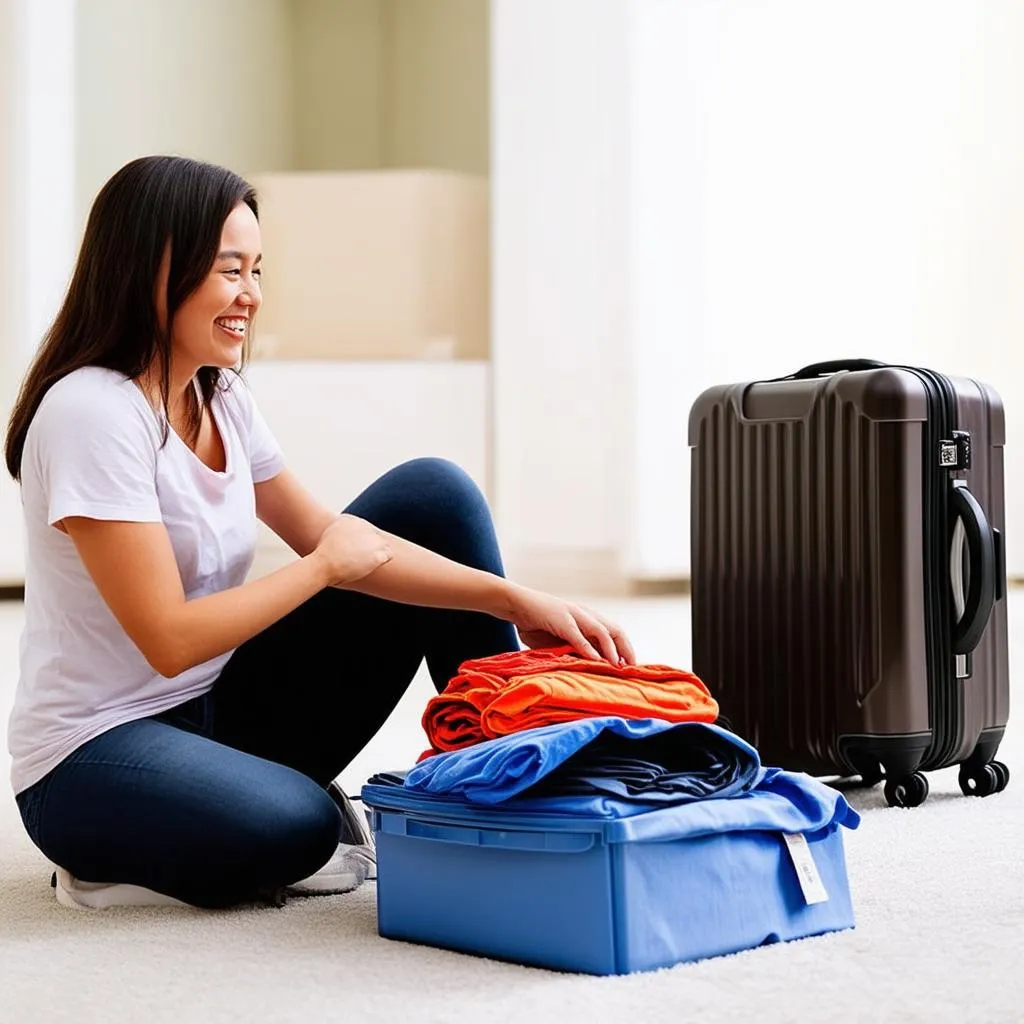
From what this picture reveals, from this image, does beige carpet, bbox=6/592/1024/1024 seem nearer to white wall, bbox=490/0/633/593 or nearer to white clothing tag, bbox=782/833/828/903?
white clothing tag, bbox=782/833/828/903

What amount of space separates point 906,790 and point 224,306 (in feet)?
3.27

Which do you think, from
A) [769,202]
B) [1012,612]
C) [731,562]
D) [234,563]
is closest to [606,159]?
[769,202]

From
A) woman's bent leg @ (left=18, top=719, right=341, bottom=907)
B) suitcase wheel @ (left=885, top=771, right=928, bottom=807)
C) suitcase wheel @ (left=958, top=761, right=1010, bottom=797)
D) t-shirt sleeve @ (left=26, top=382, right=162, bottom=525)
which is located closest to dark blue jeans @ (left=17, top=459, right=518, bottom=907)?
woman's bent leg @ (left=18, top=719, right=341, bottom=907)

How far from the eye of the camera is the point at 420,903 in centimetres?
134

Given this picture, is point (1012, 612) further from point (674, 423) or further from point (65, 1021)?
point (65, 1021)

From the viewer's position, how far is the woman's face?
151cm

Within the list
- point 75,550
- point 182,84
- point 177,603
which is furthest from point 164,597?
point 182,84

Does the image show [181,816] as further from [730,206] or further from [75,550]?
[730,206]

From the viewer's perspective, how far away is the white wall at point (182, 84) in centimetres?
489

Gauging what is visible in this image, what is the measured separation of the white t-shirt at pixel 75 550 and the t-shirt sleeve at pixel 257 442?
0.11 metres

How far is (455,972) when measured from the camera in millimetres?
1246

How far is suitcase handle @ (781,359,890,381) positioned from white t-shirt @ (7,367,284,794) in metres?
0.80

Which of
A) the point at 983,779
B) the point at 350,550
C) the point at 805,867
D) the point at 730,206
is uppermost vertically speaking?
the point at 730,206

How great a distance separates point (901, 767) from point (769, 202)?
2990 millimetres
